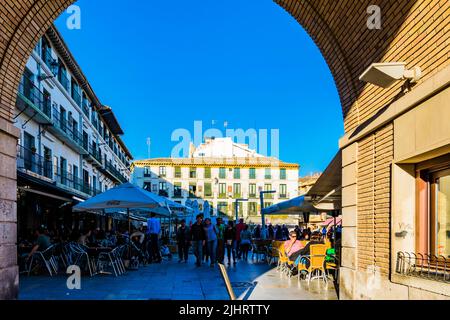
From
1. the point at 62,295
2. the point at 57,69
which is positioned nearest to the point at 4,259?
the point at 62,295

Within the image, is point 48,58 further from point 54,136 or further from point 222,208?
point 222,208

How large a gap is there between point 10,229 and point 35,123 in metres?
16.2

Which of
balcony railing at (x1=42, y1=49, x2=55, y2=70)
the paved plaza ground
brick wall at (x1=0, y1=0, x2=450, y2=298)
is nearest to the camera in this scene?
brick wall at (x1=0, y1=0, x2=450, y2=298)

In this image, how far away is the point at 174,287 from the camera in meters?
9.77

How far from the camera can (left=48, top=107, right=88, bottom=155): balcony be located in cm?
2552

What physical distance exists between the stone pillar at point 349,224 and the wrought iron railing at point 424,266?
1.48 meters

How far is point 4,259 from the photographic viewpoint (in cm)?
767

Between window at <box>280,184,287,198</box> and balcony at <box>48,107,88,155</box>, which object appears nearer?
balcony at <box>48,107,88,155</box>

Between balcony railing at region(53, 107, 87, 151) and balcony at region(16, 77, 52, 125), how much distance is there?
1453 mm

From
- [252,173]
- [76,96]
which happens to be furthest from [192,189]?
[76,96]

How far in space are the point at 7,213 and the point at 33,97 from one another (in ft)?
51.0

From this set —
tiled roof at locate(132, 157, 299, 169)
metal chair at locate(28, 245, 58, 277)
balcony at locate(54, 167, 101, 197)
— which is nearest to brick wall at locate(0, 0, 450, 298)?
metal chair at locate(28, 245, 58, 277)

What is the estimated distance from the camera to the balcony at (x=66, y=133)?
83.7ft

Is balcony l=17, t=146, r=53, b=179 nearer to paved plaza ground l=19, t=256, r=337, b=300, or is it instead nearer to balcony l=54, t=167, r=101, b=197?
balcony l=54, t=167, r=101, b=197
